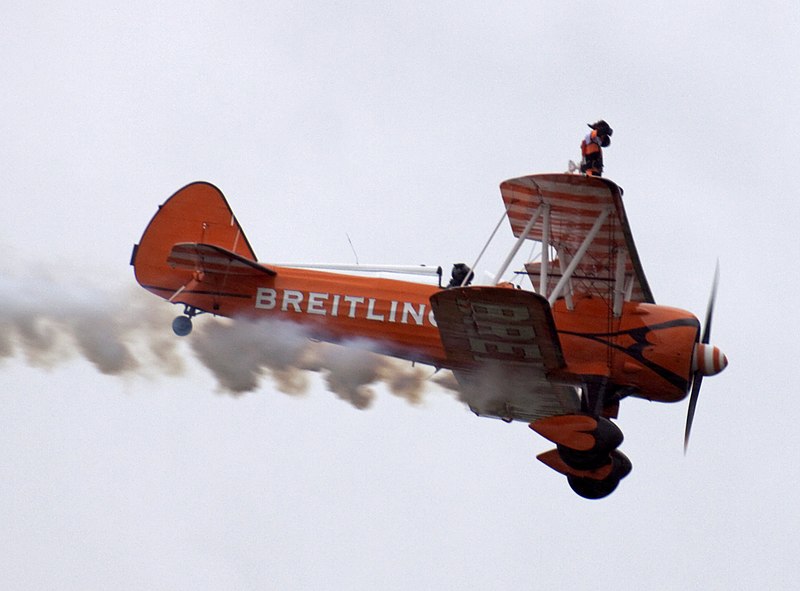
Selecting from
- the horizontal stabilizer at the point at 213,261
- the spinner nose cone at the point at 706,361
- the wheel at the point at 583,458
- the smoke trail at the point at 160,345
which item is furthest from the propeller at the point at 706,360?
the horizontal stabilizer at the point at 213,261

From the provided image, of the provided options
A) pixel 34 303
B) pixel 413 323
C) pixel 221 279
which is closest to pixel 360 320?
pixel 413 323

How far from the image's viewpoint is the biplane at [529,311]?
13953 millimetres

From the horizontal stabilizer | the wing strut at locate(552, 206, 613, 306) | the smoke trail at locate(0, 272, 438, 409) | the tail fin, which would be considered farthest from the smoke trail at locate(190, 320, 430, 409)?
the wing strut at locate(552, 206, 613, 306)

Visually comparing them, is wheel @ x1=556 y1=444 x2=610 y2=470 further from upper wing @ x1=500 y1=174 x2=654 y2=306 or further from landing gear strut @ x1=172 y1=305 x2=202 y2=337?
landing gear strut @ x1=172 y1=305 x2=202 y2=337

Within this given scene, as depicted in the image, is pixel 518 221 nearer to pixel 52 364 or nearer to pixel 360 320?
pixel 360 320

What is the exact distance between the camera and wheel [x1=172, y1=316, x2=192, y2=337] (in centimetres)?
1560

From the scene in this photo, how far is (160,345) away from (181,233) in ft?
4.37

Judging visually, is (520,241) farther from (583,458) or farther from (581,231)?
(583,458)

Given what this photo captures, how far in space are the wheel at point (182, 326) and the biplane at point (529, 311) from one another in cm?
2

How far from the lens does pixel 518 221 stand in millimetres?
15602

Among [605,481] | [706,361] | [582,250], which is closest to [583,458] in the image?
[605,481]

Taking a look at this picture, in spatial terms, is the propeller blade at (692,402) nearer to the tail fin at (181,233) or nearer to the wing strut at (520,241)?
the wing strut at (520,241)

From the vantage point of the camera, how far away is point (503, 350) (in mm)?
14242

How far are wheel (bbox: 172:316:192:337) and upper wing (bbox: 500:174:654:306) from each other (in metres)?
3.81
